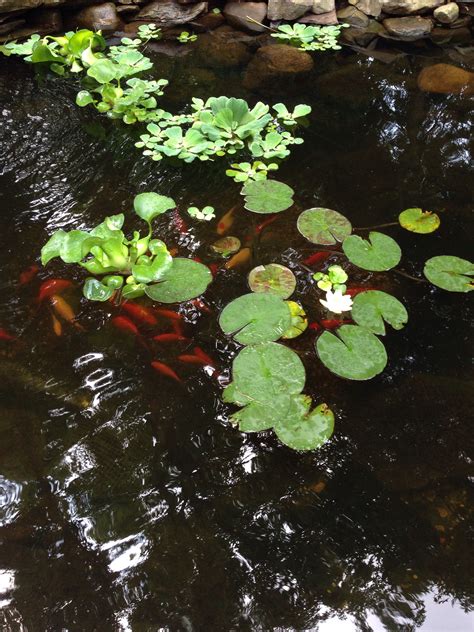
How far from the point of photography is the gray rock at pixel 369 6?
4.42 metres

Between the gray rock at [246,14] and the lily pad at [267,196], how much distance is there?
247 cm

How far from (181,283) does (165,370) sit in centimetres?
40

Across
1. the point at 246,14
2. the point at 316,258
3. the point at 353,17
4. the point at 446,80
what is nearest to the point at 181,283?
the point at 316,258

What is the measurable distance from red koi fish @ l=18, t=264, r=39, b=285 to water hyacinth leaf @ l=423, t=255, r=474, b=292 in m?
1.60

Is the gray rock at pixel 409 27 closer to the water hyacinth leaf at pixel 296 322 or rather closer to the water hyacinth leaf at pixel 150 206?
the water hyacinth leaf at pixel 150 206

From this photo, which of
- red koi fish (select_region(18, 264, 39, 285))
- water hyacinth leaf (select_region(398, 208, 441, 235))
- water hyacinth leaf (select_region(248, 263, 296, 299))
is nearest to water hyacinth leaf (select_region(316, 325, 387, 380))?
water hyacinth leaf (select_region(248, 263, 296, 299))

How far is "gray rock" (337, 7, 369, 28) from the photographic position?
174 inches

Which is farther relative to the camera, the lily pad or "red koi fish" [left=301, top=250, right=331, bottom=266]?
the lily pad

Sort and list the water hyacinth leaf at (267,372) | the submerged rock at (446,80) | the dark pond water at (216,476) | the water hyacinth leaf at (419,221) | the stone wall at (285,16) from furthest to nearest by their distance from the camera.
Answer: the stone wall at (285,16) → the submerged rock at (446,80) → the water hyacinth leaf at (419,221) → the water hyacinth leaf at (267,372) → the dark pond water at (216,476)

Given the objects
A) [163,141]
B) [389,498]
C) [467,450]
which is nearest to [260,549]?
[389,498]

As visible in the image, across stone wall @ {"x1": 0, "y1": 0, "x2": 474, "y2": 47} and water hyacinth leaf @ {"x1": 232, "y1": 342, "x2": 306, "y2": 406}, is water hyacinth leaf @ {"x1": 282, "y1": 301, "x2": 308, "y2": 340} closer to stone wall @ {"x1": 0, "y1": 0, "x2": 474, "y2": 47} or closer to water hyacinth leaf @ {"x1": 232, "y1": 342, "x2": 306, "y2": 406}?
water hyacinth leaf @ {"x1": 232, "y1": 342, "x2": 306, "y2": 406}

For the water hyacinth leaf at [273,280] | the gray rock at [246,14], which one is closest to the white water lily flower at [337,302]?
the water hyacinth leaf at [273,280]

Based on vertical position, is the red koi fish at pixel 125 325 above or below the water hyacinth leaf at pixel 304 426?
above

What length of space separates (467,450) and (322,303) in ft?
2.21
